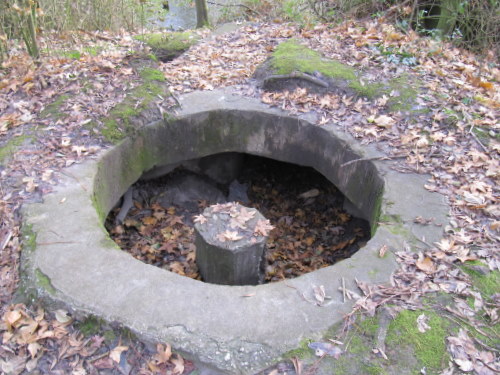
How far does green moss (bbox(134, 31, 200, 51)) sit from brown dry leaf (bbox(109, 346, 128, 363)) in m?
6.24

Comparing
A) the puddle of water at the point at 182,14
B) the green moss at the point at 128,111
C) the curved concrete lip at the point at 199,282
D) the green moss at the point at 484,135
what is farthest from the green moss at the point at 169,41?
the puddle of water at the point at 182,14

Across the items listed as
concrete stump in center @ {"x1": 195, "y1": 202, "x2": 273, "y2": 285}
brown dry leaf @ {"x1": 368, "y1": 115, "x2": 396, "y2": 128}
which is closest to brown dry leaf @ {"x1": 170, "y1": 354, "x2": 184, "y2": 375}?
concrete stump in center @ {"x1": 195, "y1": 202, "x2": 273, "y2": 285}

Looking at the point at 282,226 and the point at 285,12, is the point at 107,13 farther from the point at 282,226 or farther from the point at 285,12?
the point at 282,226

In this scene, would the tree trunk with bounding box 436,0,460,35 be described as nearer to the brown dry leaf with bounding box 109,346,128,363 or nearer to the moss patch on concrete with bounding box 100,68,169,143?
the moss patch on concrete with bounding box 100,68,169,143

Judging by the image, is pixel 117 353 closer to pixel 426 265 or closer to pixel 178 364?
pixel 178 364

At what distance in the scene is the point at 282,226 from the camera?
21.7 ft

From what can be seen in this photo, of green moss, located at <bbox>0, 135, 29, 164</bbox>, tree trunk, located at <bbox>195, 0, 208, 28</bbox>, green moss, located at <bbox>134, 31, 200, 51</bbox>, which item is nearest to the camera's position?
green moss, located at <bbox>0, 135, 29, 164</bbox>

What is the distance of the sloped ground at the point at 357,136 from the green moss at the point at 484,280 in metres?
0.01

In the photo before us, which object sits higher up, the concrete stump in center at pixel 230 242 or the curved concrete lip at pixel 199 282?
the curved concrete lip at pixel 199 282

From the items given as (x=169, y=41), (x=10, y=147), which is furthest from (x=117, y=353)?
(x=169, y=41)

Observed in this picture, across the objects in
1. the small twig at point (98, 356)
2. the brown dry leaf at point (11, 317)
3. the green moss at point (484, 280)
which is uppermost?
the green moss at point (484, 280)

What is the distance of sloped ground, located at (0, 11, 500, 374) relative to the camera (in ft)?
9.09

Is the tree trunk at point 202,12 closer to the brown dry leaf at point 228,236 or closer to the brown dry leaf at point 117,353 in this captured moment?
the brown dry leaf at point 228,236

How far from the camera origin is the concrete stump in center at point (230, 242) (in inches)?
157
